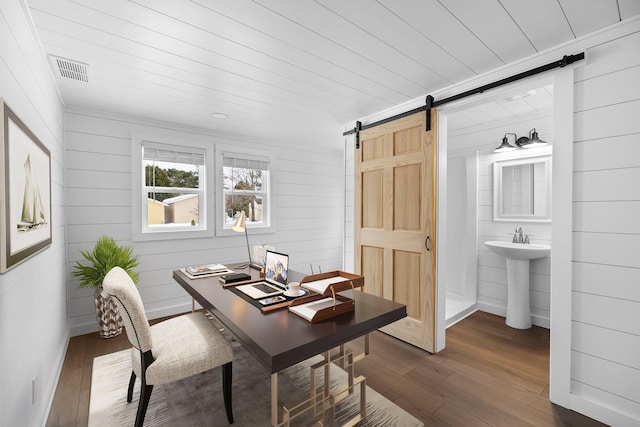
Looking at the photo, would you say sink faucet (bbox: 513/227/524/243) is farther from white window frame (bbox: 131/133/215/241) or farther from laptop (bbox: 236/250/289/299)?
white window frame (bbox: 131/133/215/241)

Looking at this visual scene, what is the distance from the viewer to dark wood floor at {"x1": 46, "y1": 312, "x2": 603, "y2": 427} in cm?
186

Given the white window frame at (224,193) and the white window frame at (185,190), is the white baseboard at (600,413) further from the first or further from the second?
the white window frame at (185,190)

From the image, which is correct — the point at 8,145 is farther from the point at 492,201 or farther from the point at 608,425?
the point at 492,201

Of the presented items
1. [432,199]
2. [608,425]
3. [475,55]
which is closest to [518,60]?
[475,55]

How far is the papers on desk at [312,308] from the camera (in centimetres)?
149

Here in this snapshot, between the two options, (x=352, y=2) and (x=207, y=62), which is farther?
(x=207, y=62)

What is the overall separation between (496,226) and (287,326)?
3.31 m

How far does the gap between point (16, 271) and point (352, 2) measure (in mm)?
2131

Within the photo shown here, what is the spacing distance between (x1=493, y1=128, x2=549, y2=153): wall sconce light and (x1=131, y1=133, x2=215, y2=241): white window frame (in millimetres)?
3610

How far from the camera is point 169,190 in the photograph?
141 inches

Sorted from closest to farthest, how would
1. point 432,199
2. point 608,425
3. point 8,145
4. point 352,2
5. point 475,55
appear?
point 8,145
point 352,2
point 608,425
point 475,55
point 432,199

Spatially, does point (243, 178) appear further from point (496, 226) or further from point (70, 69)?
point (496, 226)

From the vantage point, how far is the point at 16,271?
138 centimetres

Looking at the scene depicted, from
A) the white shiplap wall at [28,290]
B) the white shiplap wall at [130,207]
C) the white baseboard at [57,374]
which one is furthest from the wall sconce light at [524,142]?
the white baseboard at [57,374]
